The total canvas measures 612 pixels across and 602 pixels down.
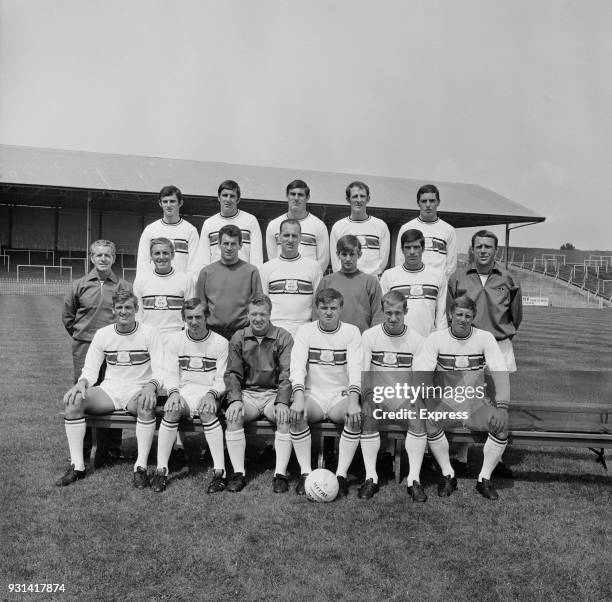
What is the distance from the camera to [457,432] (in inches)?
168

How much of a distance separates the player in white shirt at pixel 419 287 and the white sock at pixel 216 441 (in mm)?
1685

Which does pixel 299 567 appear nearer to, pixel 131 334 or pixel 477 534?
pixel 477 534

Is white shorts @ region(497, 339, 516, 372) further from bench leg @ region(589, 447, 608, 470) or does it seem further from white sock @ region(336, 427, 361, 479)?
white sock @ region(336, 427, 361, 479)

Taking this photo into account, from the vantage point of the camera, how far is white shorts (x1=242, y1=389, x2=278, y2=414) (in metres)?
4.39

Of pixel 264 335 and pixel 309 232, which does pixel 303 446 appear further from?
pixel 309 232

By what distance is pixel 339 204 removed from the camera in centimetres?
2553

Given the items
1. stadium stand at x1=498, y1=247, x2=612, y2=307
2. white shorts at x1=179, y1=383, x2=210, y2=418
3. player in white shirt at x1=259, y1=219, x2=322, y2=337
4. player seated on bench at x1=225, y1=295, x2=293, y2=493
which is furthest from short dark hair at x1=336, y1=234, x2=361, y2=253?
stadium stand at x1=498, y1=247, x2=612, y2=307

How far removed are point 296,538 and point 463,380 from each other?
1661 millimetres

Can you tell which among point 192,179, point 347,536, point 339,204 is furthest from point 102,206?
point 347,536

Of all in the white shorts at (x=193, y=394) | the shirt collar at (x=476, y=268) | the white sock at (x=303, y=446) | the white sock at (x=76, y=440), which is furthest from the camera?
the shirt collar at (x=476, y=268)

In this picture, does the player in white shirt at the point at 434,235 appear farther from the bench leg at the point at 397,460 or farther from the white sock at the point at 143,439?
the white sock at the point at 143,439

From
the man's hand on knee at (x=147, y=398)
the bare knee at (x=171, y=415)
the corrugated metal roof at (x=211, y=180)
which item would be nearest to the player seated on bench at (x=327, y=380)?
the bare knee at (x=171, y=415)

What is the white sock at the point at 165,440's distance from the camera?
4.20m

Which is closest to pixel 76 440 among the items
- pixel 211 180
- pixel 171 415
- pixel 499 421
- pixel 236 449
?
pixel 171 415
